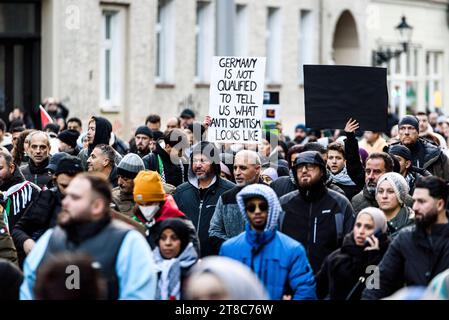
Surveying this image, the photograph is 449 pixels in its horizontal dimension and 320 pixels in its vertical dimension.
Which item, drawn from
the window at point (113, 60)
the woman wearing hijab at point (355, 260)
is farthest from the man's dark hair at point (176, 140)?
the window at point (113, 60)

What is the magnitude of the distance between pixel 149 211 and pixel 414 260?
1931 millimetres

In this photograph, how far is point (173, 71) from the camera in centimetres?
3206

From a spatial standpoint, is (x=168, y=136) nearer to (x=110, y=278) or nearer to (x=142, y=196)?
(x=142, y=196)

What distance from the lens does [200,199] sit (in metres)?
11.9

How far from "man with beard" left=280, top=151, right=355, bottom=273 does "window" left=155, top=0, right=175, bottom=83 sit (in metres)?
21.5

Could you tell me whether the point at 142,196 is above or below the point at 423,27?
below

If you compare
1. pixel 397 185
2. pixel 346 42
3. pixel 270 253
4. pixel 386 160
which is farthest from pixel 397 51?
pixel 270 253

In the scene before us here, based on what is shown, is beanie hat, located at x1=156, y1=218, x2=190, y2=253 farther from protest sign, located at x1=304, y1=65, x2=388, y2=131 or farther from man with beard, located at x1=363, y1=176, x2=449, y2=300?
protest sign, located at x1=304, y1=65, x2=388, y2=131

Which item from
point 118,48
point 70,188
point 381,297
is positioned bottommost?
point 381,297

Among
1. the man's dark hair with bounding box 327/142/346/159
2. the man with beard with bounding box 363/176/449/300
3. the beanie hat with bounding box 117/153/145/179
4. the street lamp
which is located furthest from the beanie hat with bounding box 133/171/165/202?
the street lamp

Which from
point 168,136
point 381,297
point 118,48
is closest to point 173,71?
point 118,48

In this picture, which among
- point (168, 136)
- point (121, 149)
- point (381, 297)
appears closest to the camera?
point (381, 297)

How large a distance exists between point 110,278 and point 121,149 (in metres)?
10.3
